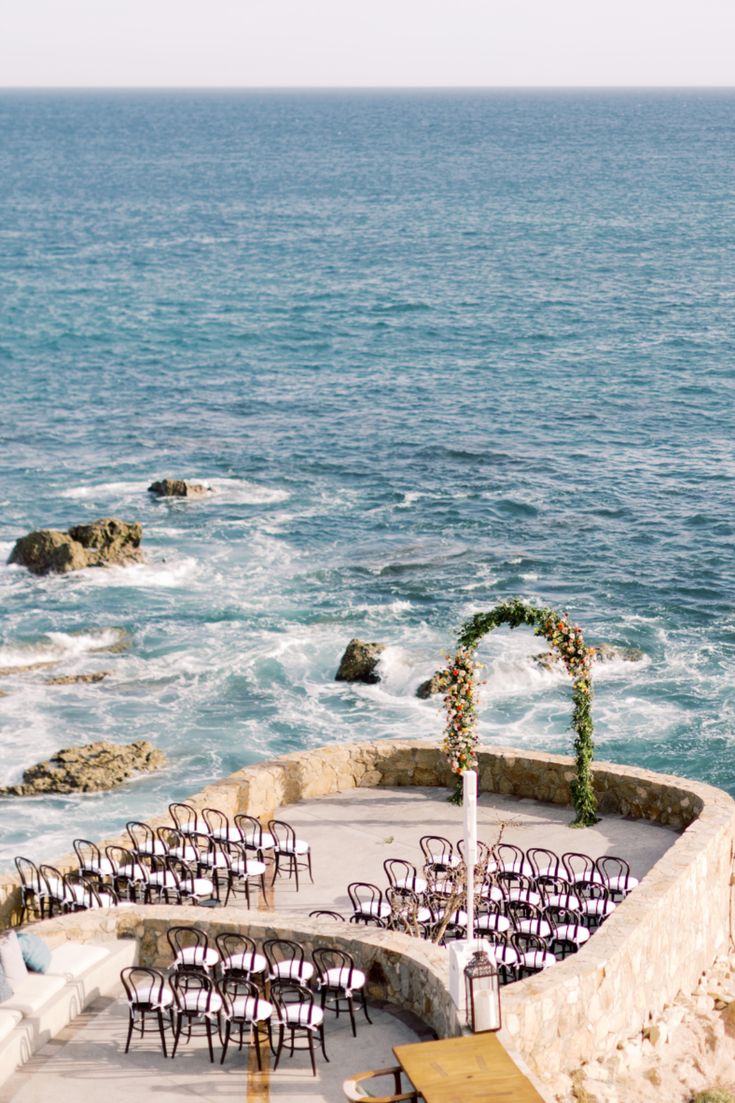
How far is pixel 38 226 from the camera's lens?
4786 inches

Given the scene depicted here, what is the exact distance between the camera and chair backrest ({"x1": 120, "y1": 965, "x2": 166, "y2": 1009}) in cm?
1625

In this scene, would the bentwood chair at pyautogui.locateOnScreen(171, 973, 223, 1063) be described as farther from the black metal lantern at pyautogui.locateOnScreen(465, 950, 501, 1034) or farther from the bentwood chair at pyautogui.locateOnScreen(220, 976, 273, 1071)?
the black metal lantern at pyautogui.locateOnScreen(465, 950, 501, 1034)

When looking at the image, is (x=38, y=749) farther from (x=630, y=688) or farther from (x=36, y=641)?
(x=630, y=688)

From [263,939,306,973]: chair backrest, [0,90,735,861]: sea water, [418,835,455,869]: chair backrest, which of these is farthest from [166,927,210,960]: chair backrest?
[0,90,735,861]: sea water

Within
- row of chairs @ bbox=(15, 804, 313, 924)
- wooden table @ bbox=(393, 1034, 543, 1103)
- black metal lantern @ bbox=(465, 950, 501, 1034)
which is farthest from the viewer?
row of chairs @ bbox=(15, 804, 313, 924)

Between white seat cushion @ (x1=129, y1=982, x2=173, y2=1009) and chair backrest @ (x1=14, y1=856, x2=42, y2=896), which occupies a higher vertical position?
white seat cushion @ (x1=129, y1=982, x2=173, y2=1009)

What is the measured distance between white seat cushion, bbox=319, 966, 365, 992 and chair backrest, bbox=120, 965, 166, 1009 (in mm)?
1788

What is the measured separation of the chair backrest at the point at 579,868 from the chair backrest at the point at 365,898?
103 inches

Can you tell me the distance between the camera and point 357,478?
54.1 metres

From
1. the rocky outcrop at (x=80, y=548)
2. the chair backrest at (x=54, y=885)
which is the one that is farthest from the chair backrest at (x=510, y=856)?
the rocky outcrop at (x=80, y=548)

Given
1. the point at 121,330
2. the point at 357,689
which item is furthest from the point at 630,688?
the point at 121,330

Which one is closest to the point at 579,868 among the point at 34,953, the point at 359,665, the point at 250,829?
the point at 250,829

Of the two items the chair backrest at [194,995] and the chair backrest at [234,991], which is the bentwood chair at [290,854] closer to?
the chair backrest at [234,991]

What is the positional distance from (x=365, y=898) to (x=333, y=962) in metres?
3.39
